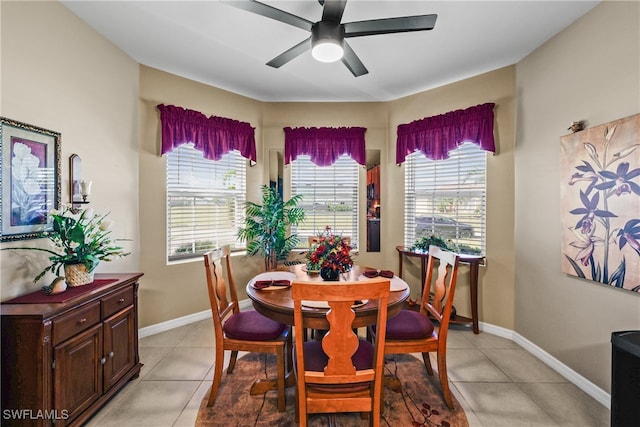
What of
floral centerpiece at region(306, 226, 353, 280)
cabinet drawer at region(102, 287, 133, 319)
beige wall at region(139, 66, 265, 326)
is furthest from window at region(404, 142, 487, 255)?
cabinet drawer at region(102, 287, 133, 319)

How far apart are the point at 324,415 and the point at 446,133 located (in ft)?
10.6

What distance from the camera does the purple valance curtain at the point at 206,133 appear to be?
3.24m

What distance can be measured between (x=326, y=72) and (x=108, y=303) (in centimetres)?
310

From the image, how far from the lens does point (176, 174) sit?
3.45 meters

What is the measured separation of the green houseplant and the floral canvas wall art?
2.83 meters

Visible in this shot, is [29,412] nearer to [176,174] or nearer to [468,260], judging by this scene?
[176,174]

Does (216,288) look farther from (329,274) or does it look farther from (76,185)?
(76,185)

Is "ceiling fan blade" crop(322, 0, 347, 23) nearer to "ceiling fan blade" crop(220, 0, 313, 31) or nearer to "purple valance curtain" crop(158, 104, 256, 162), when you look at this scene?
"ceiling fan blade" crop(220, 0, 313, 31)

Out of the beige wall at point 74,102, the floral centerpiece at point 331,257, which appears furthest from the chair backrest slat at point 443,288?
the beige wall at point 74,102

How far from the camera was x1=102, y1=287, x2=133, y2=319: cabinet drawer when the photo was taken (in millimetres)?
2027

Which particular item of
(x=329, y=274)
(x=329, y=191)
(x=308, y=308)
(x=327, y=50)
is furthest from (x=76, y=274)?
(x=329, y=191)

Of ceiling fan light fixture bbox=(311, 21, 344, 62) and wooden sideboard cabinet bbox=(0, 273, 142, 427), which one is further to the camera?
ceiling fan light fixture bbox=(311, 21, 344, 62)

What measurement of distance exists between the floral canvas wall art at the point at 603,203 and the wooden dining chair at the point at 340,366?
1887 millimetres

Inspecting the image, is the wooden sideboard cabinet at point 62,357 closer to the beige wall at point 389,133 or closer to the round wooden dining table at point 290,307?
the beige wall at point 389,133
